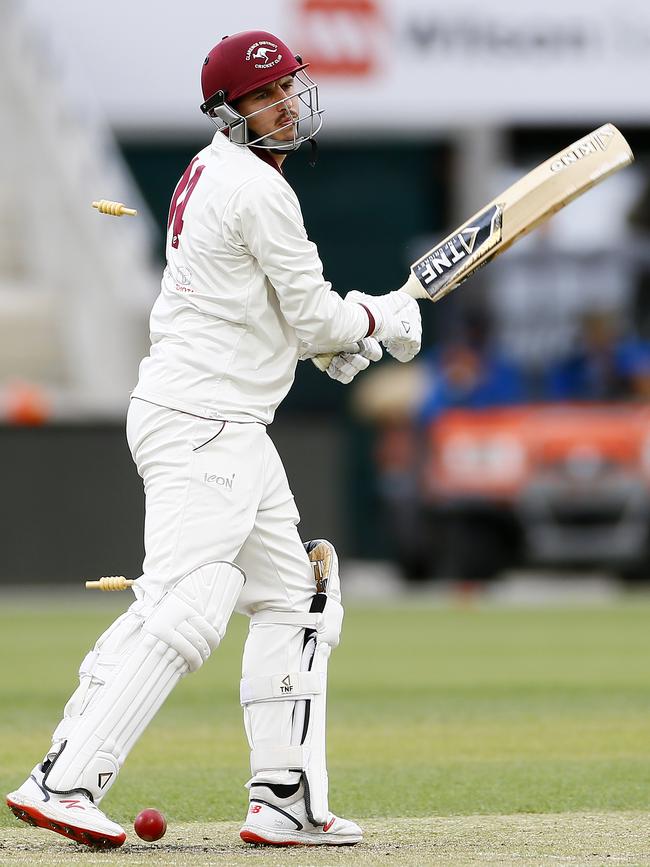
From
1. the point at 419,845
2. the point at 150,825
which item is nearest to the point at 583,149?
the point at 419,845

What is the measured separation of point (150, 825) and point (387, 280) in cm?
1943

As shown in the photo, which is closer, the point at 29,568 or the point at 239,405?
the point at 239,405

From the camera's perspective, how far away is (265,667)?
5.27m

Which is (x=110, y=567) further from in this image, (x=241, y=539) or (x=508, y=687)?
(x=241, y=539)

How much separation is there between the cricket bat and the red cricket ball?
164cm

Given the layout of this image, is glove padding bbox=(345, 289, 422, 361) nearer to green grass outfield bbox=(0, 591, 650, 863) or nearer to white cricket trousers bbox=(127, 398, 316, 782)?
white cricket trousers bbox=(127, 398, 316, 782)

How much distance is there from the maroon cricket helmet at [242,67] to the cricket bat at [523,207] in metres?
0.73

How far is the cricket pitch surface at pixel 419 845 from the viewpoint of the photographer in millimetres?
4785

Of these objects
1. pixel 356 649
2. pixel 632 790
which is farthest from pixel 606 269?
pixel 632 790

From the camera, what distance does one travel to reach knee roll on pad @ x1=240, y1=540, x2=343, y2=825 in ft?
17.2

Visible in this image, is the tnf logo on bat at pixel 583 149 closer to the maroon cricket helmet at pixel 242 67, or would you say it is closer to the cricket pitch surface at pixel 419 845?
the maroon cricket helmet at pixel 242 67

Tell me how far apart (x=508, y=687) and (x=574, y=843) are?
4360 mm

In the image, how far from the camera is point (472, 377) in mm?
17047

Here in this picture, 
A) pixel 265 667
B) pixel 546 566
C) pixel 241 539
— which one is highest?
pixel 241 539
